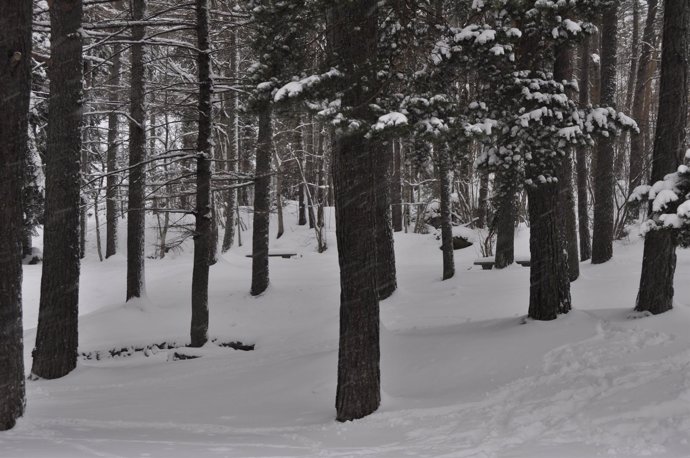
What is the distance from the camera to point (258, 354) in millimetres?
10320

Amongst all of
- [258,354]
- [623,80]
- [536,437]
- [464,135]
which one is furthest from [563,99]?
[623,80]

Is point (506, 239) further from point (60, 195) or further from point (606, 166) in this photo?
point (60, 195)

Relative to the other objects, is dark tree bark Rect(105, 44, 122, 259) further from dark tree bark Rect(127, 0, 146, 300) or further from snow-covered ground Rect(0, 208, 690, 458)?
snow-covered ground Rect(0, 208, 690, 458)

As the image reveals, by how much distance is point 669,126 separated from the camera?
7410mm

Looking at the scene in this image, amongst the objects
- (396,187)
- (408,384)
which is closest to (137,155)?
(408,384)

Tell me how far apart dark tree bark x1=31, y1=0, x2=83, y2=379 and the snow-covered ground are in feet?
1.87

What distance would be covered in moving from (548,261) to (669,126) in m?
2.47

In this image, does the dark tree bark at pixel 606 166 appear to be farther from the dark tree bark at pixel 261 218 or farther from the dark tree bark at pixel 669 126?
the dark tree bark at pixel 261 218

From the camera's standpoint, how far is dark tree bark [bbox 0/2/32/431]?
5.68 m

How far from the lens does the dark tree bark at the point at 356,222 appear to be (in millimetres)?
6008

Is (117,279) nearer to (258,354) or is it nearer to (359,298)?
Answer: (258,354)

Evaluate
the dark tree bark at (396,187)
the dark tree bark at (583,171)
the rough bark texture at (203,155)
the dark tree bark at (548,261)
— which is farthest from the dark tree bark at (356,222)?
the dark tree bark at (396,187)

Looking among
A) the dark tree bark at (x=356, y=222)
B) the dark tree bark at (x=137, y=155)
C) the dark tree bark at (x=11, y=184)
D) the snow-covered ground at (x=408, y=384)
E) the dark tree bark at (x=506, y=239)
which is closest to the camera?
the snow-covered ground at (x=408, y=384)

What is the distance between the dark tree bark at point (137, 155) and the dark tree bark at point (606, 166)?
1058 centimetres
